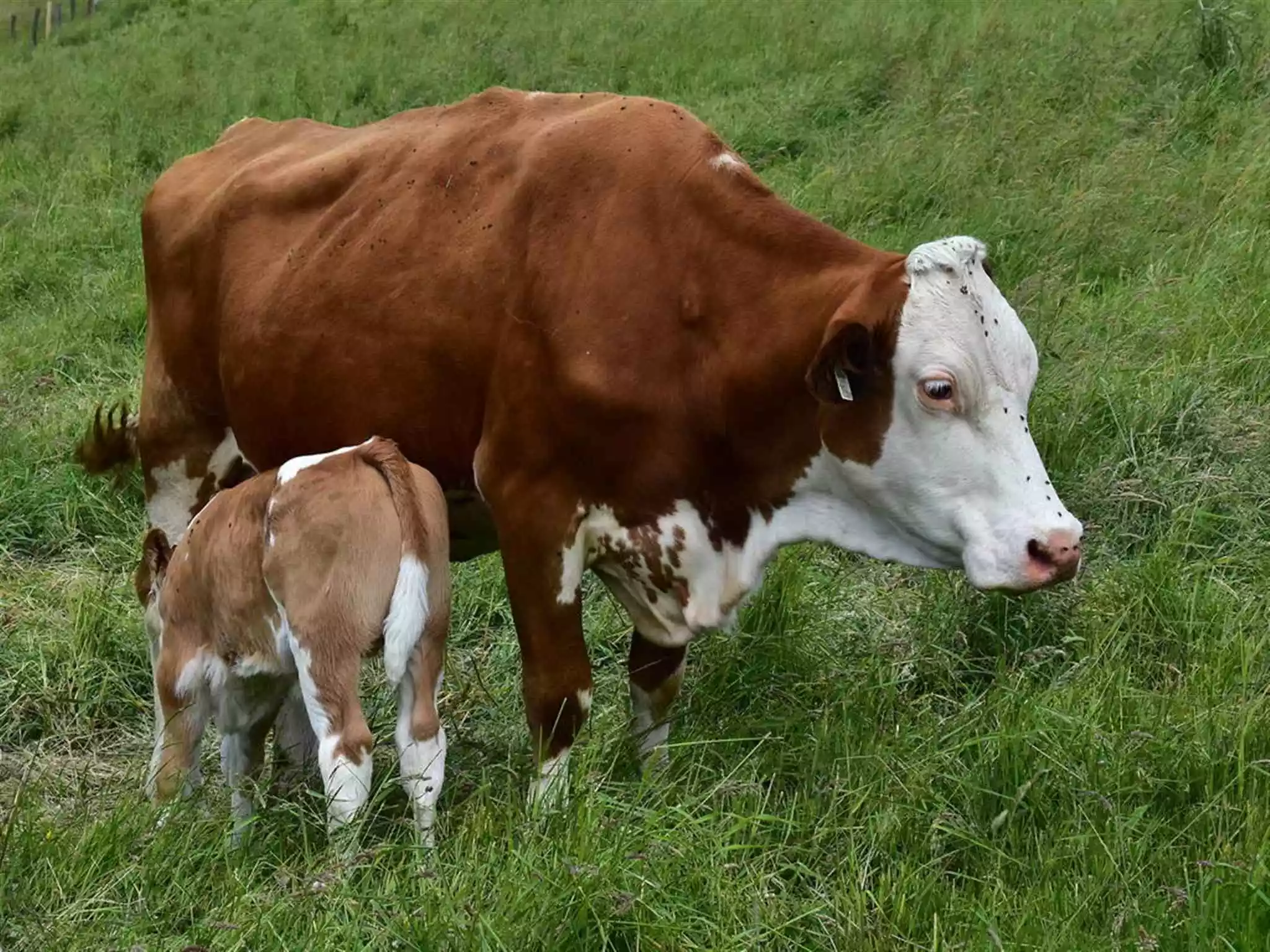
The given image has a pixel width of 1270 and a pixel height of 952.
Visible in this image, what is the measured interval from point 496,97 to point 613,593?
56.1 inches

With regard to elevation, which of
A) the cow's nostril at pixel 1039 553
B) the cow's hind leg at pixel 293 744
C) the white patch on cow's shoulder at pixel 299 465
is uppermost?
the white patch on cow's shoulder at pixel 299 465

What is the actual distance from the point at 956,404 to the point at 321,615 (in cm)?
145

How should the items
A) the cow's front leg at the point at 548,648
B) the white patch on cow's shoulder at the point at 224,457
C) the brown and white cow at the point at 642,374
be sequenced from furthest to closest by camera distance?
the white patch on cow's shoulder at the point at 224,457 < the cow's front leg at the point at 548,648 < the brown and white cow at the point at 642,374

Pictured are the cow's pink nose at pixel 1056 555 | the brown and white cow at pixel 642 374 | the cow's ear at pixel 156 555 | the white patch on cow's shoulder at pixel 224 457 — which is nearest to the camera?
the cow's pink nose at pixel 1056 555

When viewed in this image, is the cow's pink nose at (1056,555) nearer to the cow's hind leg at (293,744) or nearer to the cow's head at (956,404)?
the cow's head at (956,404)

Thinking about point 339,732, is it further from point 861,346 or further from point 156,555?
point 861,346

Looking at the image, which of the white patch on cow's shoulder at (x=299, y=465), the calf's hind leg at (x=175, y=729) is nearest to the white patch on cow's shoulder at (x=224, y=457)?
the calf's hind leg at (x=175, y=729)

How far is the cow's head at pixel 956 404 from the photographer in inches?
121

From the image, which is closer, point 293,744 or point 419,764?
point 419,764

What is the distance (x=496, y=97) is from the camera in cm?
406

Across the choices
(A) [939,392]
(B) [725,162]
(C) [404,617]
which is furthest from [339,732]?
(B) [725,162]

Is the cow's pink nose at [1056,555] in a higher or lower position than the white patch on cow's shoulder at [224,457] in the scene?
higher

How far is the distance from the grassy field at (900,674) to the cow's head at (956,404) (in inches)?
20.6

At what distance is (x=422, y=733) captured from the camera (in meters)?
3.21
